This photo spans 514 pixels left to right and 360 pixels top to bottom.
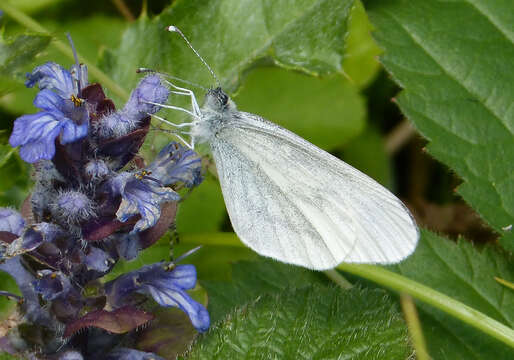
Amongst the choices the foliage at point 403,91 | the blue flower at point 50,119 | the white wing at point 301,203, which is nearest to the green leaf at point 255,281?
the foliage at point 403,91

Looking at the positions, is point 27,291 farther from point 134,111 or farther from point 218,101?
point 218,101

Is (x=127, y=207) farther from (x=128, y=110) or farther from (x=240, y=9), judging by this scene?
(x=240, y=9)

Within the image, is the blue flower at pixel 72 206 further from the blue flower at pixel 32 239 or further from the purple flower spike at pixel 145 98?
the purple flower spike at pixel 145 98

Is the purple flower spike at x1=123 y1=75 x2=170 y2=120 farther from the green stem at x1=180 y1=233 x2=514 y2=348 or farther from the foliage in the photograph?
the green stem at x1=180 y1=233 x2=514 y2=348

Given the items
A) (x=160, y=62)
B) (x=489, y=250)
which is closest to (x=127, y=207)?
(x=160, y=62)

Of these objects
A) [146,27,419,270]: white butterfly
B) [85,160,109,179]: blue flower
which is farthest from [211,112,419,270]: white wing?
[85,160,109,179]: blue flower
